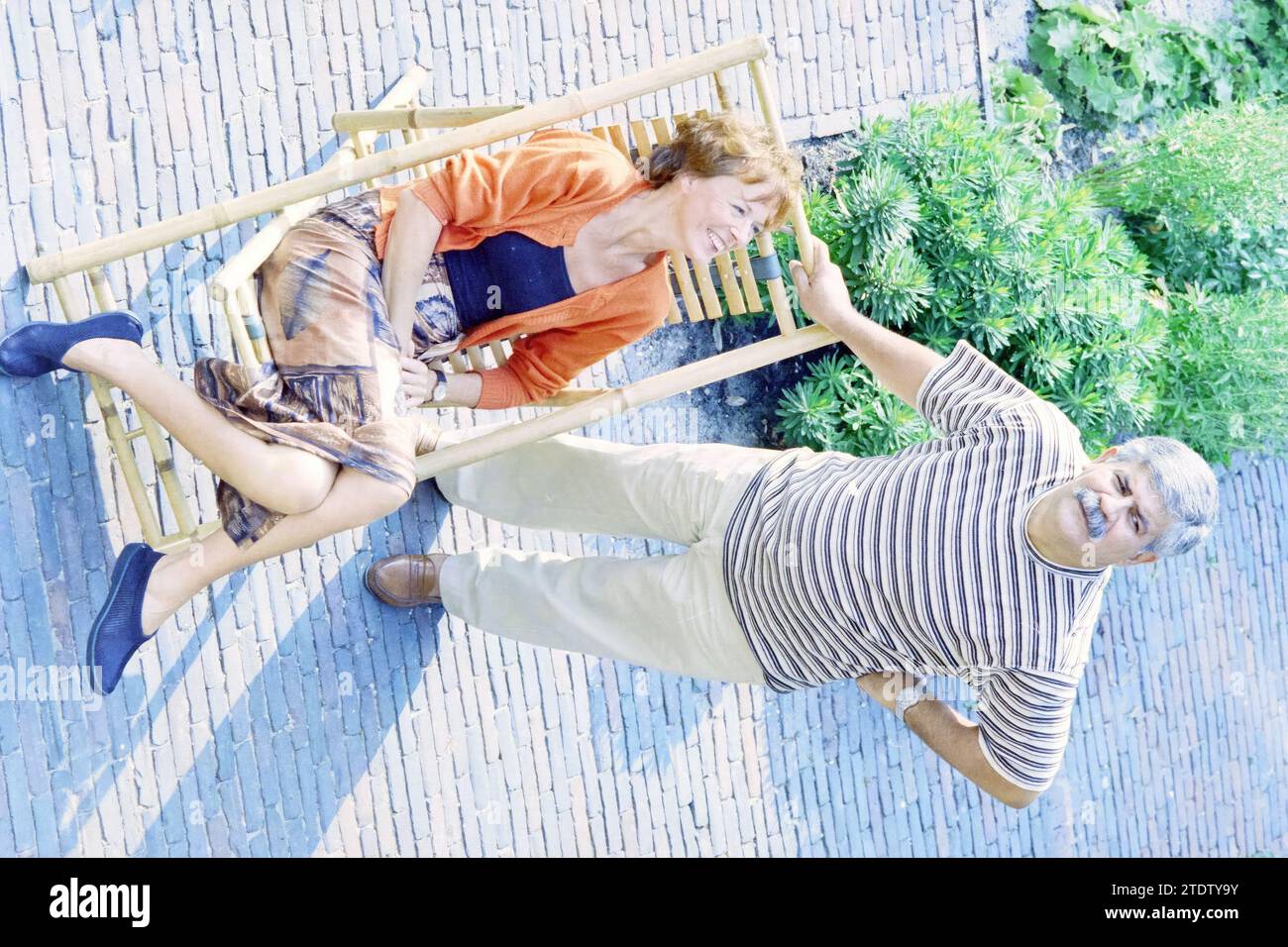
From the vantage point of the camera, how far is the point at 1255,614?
6.16 metres

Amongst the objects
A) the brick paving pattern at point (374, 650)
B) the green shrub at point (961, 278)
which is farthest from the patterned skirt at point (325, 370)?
the green shrub at point (961, 278)

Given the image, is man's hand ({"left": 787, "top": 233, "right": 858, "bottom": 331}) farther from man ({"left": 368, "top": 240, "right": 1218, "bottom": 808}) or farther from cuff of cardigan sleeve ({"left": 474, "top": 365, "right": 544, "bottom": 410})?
cuff of cardigan sleeve ({"left": 474, "top": 365, "right": 544, "bottom": 410})

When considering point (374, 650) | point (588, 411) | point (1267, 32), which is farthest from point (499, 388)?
point (1267, 32)

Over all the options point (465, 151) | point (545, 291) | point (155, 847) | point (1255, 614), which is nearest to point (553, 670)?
point (155, 847)

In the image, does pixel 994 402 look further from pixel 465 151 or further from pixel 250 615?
pixel 250 615

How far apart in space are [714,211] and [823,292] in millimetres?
574

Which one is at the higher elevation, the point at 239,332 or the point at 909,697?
the point at 239,332

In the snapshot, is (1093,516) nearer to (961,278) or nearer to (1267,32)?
(961,278)

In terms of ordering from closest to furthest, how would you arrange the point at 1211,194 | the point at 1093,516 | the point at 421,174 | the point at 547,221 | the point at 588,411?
the point at 1093,516 < the point at 547,221 < the point at 588,411 < the point at 421,174 < the point at 1211,194

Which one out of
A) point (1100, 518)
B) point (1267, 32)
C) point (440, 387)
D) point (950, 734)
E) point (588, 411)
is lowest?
point (950, 734)

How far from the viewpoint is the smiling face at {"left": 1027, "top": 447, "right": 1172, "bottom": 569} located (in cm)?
292

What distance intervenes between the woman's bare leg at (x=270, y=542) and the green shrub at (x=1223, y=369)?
12.5 feet

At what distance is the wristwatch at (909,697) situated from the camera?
11.1ft

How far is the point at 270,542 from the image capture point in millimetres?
3102
